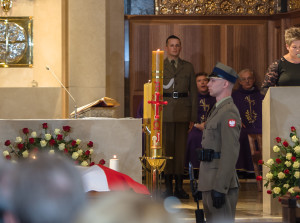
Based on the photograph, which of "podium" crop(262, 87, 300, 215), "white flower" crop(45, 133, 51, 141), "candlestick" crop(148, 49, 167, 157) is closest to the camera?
"candlestick" crop(148, 49, 167, 157)

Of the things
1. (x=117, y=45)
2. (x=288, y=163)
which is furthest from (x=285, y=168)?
(x=117, y=45)

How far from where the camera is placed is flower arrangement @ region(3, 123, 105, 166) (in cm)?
530

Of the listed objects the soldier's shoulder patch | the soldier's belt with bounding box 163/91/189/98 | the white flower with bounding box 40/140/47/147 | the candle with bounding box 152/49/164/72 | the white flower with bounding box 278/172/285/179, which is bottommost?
the white flower with bounding box 278/172/285/179

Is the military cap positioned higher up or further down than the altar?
higher up

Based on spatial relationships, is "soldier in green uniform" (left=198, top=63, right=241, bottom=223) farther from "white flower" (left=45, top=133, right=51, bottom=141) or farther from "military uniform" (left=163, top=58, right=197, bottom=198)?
"military uniform" (left=163, top=58, right=197, bottom=198)

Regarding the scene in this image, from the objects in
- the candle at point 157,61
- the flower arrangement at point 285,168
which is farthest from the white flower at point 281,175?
the candle at point 157,61

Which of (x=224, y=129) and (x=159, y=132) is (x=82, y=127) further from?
(x=224, y=129)

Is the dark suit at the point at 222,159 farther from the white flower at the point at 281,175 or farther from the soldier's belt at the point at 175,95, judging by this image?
the soldier's belt at the point at 175,95

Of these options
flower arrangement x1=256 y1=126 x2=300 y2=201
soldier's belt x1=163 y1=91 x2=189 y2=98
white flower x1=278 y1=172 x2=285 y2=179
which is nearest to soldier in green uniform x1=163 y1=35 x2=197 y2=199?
soldier's belt x1=163 y1=91 x2=189 y2=98

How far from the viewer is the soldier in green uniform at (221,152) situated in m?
3.95

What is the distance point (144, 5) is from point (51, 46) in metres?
1.60

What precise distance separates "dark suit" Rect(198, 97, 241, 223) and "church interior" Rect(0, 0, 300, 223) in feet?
9.21

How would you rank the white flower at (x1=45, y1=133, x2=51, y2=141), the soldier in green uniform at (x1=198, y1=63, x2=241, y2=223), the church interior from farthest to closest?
the church interior, the white flower at (x1=45, y1=133, x2=51, y2=141), the soldier in green uniform at (x1=198, y1=63, x2=241, y2=223)

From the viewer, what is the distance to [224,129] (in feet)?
13.1
